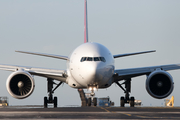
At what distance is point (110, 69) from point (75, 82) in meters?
2.97

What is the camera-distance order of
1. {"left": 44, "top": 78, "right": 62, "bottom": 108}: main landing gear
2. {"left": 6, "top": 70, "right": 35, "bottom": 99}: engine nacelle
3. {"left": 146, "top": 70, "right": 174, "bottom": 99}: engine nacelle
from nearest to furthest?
{"left": 6, "top": 70, "right": 35, "bottom": 99}: engine nacelle, {"left": 146, "top": 70, "right": 174, "bottom": 99}: engine nacelle, {"left": 44, "top": 78, "right": 62, "bottom": 108}: main landing gear

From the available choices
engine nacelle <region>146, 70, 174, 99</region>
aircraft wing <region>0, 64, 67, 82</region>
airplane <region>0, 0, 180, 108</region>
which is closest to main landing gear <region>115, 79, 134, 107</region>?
airplane <region>0, 0, 180, 108</region>

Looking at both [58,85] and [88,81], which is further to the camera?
[58,85]

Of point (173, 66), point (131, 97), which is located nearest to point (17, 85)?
point (131, 97)

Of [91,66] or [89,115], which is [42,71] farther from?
[89,115]

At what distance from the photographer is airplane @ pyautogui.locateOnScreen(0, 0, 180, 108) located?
23.8 m

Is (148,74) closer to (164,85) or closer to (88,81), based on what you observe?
(164,85)

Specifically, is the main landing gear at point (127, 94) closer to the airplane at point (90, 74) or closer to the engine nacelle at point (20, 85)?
the airplane at point (90, 74)

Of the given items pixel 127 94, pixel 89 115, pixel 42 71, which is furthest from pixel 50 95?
pixel 89 115

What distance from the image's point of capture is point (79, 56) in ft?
81.4

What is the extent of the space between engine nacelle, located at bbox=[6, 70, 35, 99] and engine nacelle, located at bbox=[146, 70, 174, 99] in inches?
315

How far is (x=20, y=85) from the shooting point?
25219mm

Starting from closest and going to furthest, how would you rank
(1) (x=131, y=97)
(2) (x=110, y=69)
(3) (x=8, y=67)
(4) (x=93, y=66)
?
(4) (x=93, y=66) < (2) (x=110, y=69) < (3) (x=8, y=67) < (1) (x=131, y=97)

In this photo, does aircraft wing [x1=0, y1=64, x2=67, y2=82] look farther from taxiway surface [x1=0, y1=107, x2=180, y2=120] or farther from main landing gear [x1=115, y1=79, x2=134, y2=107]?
taxiway surface [x1=0, y1=107, x2=180, y2=120]
